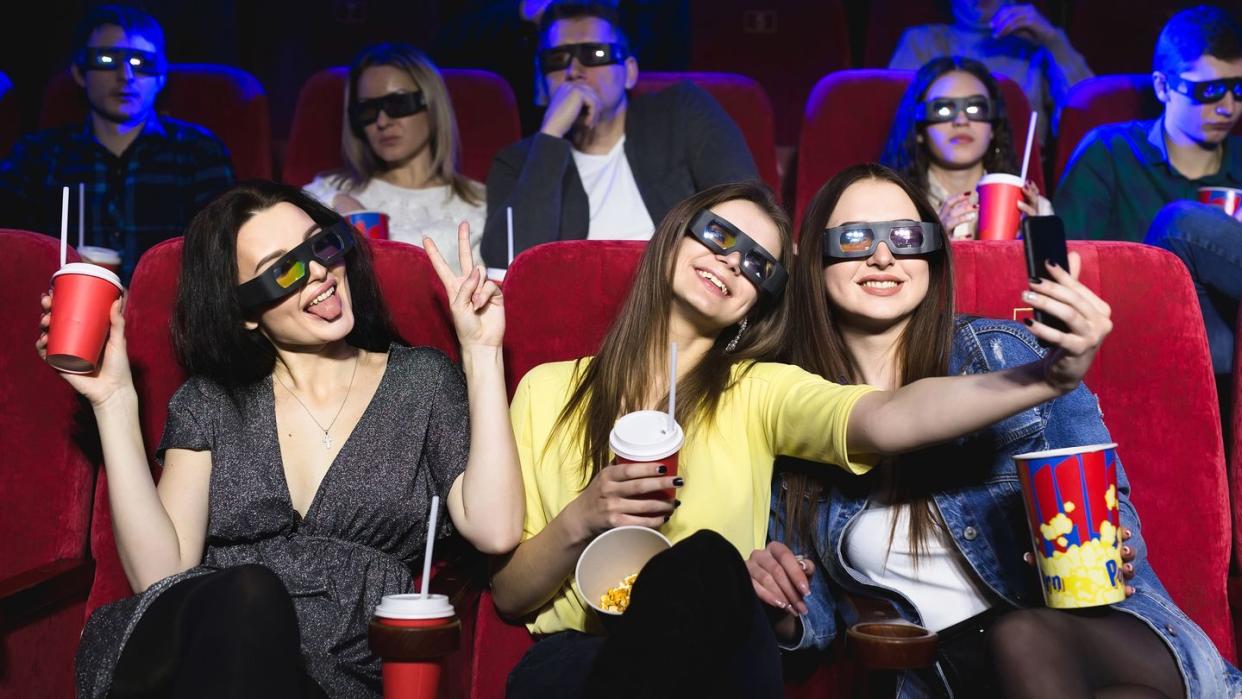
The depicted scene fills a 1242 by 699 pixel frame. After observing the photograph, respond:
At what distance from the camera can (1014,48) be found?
127 inches

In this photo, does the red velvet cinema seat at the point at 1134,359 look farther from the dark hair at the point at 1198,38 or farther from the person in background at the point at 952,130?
the dark hair at the point at 1198,38

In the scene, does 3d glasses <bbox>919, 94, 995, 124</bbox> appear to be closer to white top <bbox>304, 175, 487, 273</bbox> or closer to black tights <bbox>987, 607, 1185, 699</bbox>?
white top <bbox>304, 175, 487, 273</bbox>

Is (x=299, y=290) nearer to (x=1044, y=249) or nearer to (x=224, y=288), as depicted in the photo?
(x=224, y=288)

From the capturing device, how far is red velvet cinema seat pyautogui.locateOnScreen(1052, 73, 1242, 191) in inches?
119

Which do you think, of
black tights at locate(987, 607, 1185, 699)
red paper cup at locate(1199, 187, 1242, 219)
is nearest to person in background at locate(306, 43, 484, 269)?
red paper cup at locate(1199, 187, 1242, 219)

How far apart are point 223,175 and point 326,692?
5.41 ft

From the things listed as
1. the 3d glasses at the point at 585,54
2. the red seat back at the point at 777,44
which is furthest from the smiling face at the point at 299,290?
the red seat back at the point at 777,44

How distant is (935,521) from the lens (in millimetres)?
1564

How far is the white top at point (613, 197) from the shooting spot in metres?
2.67

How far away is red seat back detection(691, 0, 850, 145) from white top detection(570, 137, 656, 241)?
825 millimetres

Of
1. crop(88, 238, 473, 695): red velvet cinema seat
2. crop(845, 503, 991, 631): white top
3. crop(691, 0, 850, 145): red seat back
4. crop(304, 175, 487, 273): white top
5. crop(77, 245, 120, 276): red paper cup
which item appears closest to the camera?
crop(845, 503, 991, 631): white top

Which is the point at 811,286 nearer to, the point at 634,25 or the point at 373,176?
the point at 373,176

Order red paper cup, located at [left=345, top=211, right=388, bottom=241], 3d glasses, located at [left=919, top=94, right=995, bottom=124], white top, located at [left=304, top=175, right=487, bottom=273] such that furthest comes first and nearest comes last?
white top, located at [left=304, top=175, right=487, bottom=273] → 3d glasses, located at [left=919, top=94, right=995, bottom=124] → red paper cup, located at [left=345, top=211, right=388, bottom=241]

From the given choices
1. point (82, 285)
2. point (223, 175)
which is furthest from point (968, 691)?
point (223, 175)
